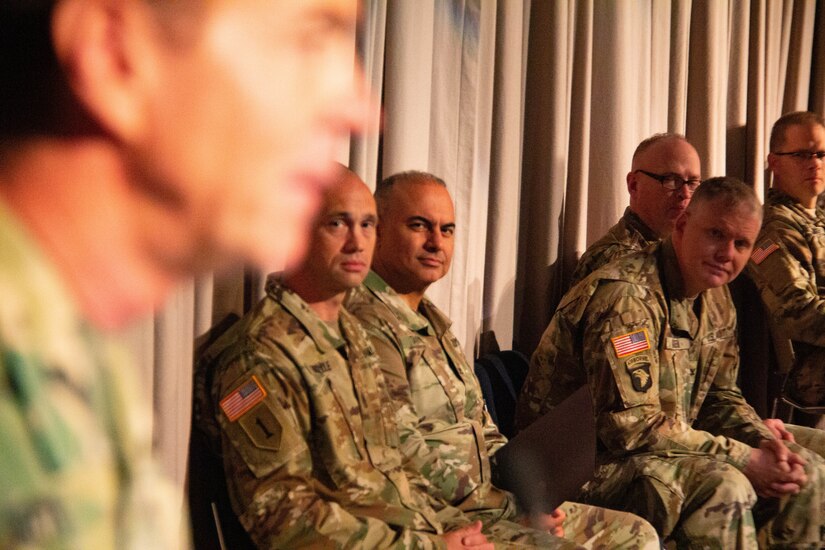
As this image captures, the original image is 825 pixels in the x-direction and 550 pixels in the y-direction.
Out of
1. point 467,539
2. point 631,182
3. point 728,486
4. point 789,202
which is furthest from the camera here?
point 789,202

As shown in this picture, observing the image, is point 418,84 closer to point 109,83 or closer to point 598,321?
point 598,321

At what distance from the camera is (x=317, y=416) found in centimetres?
138

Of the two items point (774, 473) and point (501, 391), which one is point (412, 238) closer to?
point (501, 391)

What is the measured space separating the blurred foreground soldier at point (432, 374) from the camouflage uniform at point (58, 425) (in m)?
→ 1.12

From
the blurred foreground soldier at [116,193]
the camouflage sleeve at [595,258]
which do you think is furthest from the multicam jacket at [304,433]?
the camouflage sleeve at [595,258]

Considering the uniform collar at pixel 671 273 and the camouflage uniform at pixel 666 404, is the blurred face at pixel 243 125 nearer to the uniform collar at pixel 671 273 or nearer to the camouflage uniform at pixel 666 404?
the camouflage uniform at pixel 666 404

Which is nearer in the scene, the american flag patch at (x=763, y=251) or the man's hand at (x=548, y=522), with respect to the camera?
the man's hand at (x=548, y=522)

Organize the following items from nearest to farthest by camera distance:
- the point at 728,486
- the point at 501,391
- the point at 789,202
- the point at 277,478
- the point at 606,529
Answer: the point at 277,478
the point at 606,529
the point at 728,486
the point at 501,391
the point at 789,202

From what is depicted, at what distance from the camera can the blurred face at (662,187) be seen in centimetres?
266

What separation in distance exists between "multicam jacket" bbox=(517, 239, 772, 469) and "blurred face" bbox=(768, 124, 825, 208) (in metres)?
0.92

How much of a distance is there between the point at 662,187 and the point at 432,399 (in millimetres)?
1254

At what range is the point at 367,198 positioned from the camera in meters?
1.44

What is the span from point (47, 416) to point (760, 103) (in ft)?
11.8

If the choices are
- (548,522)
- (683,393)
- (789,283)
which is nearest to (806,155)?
(789,283)
